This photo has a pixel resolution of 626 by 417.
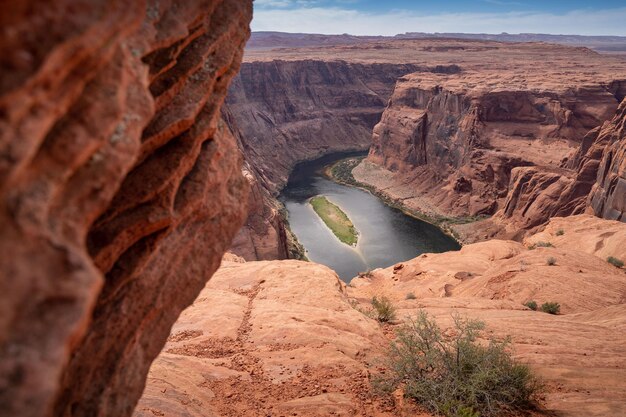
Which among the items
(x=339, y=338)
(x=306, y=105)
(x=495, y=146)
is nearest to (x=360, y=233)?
(x=495, y=146)

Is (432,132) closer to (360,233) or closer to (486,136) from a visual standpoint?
(486,136)

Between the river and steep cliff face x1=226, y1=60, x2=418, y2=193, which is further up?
steep cliff face x1=226, y1=60, x2=418, y2=193

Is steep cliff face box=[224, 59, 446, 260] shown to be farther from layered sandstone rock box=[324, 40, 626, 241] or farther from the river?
layered sandstone rock box=[324, 40, 626, 241]

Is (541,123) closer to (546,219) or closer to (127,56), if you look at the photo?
(546,219)

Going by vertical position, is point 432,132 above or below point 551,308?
above

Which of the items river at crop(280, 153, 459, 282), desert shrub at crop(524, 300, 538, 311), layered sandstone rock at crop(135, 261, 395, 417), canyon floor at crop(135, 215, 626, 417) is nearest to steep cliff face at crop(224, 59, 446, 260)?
river at crop(280, 153, 459, 282)

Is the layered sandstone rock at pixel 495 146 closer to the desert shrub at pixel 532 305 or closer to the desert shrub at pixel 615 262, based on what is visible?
the desert shrub at pixel 615 262

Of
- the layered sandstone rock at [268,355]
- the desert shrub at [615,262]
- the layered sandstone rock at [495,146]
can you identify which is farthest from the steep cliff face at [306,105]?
the layered sandstone rock at [268,355]
